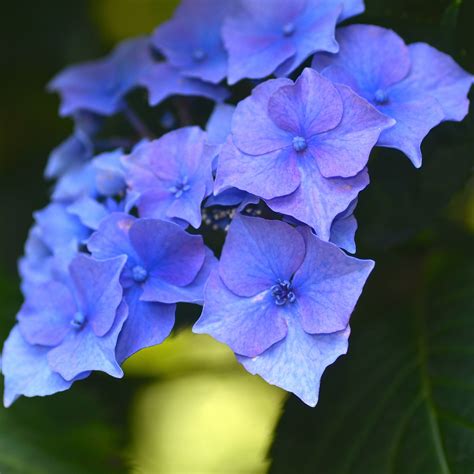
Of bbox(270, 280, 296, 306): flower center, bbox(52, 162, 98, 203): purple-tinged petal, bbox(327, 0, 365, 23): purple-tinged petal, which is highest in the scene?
bbox(327, 0, 365, 23): purple-tinged petal

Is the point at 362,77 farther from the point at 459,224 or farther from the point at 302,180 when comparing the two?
the point at 459,224

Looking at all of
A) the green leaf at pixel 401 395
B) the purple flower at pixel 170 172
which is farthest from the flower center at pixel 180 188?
the green leaf at pixel 401 395

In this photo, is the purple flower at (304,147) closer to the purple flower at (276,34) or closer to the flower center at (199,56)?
the purple flower at (276,34)

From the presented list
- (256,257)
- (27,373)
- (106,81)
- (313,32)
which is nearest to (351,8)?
(313,32)

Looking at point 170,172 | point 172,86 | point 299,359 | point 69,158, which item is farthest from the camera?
→ point 69,158

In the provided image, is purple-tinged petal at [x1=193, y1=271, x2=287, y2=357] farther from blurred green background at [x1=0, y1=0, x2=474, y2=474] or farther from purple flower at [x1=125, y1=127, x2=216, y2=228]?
blurred green background at [x1=0, y1=0, x2=474, y2=474]

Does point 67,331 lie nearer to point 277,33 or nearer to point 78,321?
point 78,321

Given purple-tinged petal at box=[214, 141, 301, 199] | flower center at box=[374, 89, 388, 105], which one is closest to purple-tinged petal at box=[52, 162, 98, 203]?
purple-tinged petal at box=[214, 141, 301, 199]
